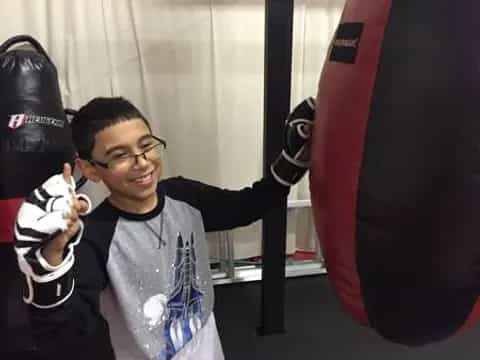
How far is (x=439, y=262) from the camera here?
2.56 feet

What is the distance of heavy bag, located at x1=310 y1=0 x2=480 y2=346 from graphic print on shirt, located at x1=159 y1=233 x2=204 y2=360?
1.18 ft

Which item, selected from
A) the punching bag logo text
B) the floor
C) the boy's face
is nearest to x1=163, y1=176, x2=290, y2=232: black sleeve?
the boy's face

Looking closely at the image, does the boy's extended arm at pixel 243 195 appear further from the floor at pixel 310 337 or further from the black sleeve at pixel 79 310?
the floor at pixel 310 337

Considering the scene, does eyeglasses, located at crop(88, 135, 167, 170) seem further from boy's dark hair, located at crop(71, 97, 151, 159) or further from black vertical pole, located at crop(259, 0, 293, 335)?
black vertical pole, located at crop(259, 0, 293, 335)

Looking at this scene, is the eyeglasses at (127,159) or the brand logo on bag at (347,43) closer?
the brand logo on bag at (347,43)

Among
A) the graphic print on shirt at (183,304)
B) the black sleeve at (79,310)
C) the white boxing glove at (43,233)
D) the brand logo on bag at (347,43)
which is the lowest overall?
the graphic print on shirt at (183,304)

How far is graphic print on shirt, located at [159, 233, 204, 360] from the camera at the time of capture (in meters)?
1.07

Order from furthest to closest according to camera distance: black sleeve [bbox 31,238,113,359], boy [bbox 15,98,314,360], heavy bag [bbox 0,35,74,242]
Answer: heavy bag [bbox 0,35,74,242] < boy [bbox 15,98,314,360] < black sleeve [bbox 31,238,113,359]

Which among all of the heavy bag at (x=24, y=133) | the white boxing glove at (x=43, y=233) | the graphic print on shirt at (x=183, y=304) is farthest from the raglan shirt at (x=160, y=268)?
the heavy bag at (x=24, y=133)

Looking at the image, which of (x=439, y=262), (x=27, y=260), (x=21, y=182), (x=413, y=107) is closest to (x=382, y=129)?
(x=413, y=107)

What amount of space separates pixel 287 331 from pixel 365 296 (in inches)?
37.2

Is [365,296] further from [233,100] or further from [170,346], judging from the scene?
[233,100]

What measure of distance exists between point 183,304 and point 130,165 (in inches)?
13.0

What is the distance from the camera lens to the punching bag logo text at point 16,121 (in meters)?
1.34
